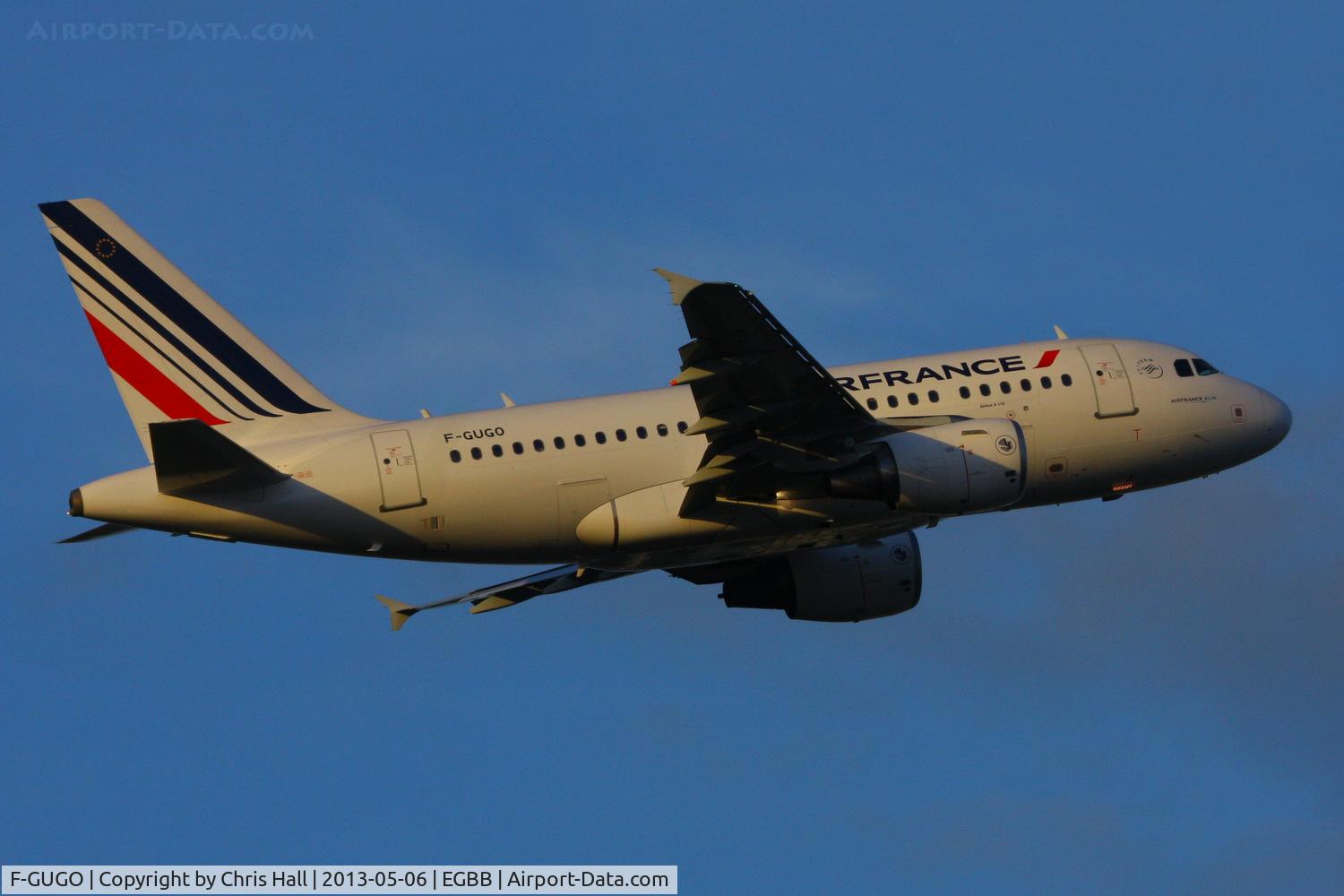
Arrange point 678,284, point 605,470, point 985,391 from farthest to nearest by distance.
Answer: point 985,391 → point 605,470 → point 678,284

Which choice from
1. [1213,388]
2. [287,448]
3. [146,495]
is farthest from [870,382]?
[146,495]

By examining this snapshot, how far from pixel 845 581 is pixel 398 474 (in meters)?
13.0

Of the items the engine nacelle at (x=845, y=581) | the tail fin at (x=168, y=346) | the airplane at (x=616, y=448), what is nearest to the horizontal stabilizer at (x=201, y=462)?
the airplane at (x=616, y=448)

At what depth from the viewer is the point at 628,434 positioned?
43.6m

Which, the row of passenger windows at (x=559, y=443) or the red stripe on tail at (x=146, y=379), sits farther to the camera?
the red stripe on tail at (x=146, y=379)

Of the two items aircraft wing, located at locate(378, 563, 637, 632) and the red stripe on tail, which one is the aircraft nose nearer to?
→ aircraft wing, located at locate(378, 563, 637, 632)

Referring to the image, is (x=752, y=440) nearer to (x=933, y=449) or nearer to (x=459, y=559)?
(x=933, y=449)

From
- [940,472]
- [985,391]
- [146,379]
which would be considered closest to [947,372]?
[985,391]

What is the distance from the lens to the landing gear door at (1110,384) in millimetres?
46188

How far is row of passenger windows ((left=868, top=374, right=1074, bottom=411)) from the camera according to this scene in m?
45.0

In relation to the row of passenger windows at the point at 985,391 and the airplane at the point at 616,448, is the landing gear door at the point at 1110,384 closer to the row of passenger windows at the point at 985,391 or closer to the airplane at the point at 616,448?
the airplane at the point at 616,448

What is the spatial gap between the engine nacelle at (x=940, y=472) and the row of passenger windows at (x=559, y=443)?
4344 mm

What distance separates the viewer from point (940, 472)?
42125mm

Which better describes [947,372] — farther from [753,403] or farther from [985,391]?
[753,403]
